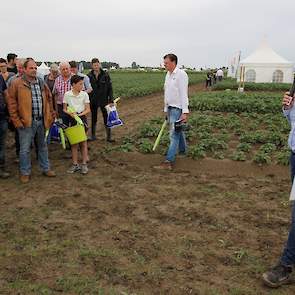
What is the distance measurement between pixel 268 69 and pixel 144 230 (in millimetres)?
31837

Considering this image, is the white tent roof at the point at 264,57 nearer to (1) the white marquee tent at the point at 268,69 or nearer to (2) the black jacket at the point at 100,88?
(1) the white marquee tent at the point at 268,69

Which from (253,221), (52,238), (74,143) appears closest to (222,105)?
(74,143)

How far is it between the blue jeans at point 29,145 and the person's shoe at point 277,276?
429cm

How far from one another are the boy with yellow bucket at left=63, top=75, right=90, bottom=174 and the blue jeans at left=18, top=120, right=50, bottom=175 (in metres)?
0.49

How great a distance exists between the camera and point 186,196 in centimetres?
613

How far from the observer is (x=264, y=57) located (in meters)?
35.1

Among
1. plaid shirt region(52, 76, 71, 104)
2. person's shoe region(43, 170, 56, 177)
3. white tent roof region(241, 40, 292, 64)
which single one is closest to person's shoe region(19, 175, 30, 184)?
person's shoe region(43, 170, 56, 177)

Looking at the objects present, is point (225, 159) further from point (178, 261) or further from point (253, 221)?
point (178, 261)

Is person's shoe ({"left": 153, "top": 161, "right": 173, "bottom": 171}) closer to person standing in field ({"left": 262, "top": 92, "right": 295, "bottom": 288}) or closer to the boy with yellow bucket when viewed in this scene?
the boy with yellow bucket

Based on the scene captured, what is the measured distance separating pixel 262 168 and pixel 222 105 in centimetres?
804

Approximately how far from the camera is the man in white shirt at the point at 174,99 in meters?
7.13

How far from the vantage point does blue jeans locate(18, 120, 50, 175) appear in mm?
6523

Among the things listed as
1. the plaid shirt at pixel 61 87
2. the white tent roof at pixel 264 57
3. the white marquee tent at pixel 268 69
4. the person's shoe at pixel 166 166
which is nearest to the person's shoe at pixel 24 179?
the plaid shirt at pixel 61 87

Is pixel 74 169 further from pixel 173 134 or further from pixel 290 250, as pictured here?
pixel 290 250
